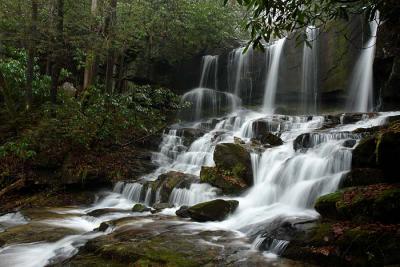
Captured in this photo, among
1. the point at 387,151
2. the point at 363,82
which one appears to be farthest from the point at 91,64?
the point at 387,151

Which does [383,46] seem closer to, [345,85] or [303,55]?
[345,85]

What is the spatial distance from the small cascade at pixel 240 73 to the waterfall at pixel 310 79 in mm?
3082

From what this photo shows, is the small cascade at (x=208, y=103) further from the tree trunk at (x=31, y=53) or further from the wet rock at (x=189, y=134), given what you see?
the tree trunk at (x=31, y=53)

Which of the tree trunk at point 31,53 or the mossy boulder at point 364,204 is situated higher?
the tree trunk at point 31,53

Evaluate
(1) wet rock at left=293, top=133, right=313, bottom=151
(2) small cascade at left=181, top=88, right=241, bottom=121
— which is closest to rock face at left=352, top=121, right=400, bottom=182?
(1) wet rock at left=293, top=133, right=313, bottom=151

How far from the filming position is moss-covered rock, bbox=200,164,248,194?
1024 centimetres

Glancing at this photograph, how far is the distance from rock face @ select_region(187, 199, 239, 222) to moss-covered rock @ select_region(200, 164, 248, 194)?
1.65 metres

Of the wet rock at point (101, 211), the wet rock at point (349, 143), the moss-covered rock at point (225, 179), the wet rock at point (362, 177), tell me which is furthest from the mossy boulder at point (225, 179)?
the wet rock at point (362, 177)

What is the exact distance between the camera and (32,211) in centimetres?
972

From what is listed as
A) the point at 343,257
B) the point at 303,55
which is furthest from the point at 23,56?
the point at 343,257

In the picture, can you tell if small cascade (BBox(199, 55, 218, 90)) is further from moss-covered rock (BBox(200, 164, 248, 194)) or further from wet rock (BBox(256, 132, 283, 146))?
moss-covered rock (BBox(200, 164, 248, 194))

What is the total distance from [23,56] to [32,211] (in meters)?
8.06

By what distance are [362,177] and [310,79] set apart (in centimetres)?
1174

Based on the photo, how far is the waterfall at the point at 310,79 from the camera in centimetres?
1839
